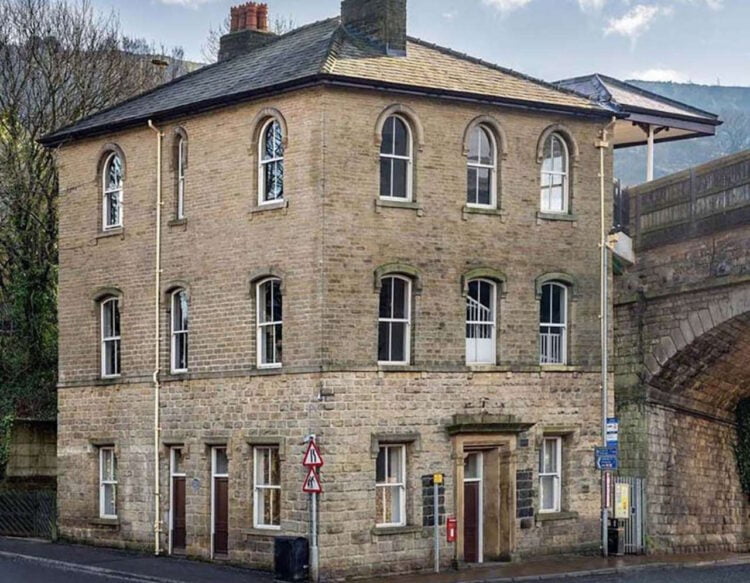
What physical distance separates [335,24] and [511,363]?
28.6 ft

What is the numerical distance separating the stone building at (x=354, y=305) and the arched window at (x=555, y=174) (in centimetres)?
5

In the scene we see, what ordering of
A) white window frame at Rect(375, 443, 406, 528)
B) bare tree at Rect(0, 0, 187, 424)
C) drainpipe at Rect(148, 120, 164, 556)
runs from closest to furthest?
1. white window frame at Rect(375, 443, 406, 528)
2. drainpipe at Rect(148, 120, 164, 556)
3. bare tree at Rect(0, 0, 187, 424)

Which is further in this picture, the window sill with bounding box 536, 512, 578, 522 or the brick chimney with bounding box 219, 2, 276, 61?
the brick chimney with bounding box 219, 2, 276, 61

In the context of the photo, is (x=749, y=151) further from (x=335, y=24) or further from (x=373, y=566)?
(x=373, y=566)

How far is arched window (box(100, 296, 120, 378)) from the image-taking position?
34.8 m

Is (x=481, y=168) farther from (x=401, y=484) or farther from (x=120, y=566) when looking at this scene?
(x=120, y=566)

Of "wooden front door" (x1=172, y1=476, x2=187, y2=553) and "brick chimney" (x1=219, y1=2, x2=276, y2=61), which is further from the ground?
"brick chimney" (x1=219, y1=2, x2=276, y2=61)

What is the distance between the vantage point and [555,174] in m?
32.6

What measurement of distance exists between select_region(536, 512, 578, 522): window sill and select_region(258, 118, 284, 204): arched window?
29.4 feet

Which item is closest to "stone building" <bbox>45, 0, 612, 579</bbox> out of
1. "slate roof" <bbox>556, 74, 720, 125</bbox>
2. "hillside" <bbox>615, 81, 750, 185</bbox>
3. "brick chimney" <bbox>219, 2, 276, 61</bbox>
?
"brick chimney" <bbox>219, 2, 276, 61</bbox>

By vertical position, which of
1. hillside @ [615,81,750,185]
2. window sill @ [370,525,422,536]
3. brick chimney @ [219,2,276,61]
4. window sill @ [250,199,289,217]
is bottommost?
window sill @ [370,525,422,536]

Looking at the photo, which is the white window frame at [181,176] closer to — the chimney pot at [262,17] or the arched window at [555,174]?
the chimney pot at [262,17]

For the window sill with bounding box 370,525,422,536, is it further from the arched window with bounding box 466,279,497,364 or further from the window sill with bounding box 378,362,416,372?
the arched window with bounding box 466,279,497,364

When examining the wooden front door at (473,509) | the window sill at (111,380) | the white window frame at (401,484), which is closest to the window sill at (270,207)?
the white window frame at (401,484)
